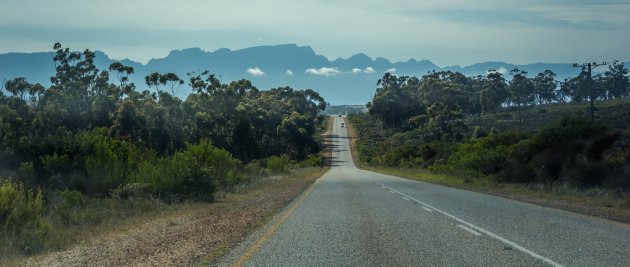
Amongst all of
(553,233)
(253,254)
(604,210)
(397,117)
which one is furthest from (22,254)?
(397,117)

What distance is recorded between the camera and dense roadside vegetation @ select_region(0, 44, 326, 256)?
15.7 meters

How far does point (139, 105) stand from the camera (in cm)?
8862

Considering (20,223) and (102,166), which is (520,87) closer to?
(102,166)

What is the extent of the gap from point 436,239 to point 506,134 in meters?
42.7

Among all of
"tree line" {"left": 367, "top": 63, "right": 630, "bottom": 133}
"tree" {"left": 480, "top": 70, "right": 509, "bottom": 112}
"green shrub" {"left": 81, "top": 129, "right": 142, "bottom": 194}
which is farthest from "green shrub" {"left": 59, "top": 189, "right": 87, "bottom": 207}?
"tree" {"left": 480, "top": 70, "right": 509, "bottom": 112}

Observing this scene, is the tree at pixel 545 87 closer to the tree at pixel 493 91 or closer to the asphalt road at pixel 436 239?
the tree at pixel 493 91

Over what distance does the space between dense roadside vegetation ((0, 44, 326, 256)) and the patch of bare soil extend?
0.98 meters

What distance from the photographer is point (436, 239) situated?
11.4m

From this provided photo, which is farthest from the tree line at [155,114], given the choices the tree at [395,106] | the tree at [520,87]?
the tree at [520,87]

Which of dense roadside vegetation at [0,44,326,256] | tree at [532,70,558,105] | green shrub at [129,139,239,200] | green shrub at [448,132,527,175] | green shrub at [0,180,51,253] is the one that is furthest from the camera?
tree at [532,70,558,105]

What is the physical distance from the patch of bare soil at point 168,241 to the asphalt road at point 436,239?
64cm

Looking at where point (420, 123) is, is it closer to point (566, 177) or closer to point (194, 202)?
point (566, 177)

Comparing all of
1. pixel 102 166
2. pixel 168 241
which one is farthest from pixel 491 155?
pixel 168 241

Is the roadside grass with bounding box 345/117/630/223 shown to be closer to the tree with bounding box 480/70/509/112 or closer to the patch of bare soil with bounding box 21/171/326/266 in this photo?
the patch of bare soil with bounding box 21/171/326/266
